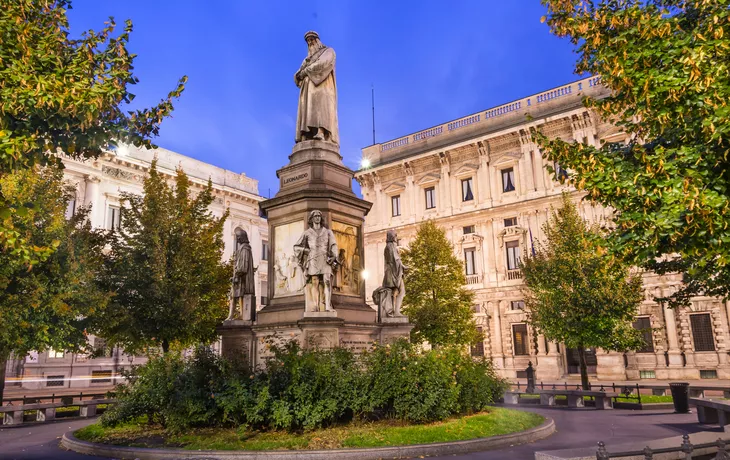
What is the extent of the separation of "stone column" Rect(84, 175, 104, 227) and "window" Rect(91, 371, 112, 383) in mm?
10372

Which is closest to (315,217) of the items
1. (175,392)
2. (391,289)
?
(391,289)

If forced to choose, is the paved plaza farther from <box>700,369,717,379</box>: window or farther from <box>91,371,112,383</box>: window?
<box>91,371,112,383</box>: window

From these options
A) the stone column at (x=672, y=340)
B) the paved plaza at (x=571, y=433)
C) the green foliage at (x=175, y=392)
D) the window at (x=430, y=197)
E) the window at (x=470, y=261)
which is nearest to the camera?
the paved plaza at (x=571, y=433)

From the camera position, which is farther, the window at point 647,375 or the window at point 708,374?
the window at point 647,375

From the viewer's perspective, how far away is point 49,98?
6.96 metres

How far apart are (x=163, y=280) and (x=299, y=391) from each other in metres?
13.2

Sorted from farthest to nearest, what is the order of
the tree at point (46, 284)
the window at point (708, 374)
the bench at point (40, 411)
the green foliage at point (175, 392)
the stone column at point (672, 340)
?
the stone column at point (672, 340) → the window at point (708, 374) → the tree at point (46, 284) → the bench at point (40, 411) → the green foliage at point (175, 392)

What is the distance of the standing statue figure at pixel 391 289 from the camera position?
14.2 metres

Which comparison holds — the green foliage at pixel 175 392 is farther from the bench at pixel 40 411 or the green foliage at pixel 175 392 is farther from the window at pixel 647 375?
the window at pixel 647 375

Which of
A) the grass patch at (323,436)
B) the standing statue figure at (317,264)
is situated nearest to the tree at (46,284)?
the grass patch at (323,436)

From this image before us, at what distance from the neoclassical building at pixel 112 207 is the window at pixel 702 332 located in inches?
1104

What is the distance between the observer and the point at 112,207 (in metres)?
39.8

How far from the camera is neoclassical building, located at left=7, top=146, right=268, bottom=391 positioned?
34.1 metres

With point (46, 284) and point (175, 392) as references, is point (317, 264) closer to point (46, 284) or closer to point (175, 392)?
point (175, 392)
